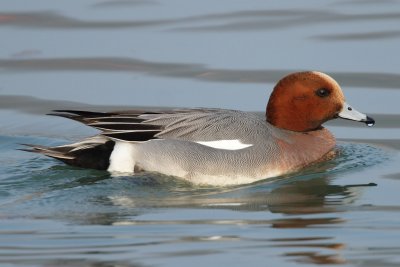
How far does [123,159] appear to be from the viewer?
8008 millimetres

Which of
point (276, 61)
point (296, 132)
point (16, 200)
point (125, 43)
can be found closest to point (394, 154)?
point (296, 132)

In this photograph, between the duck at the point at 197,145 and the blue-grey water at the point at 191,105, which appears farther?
the duck at the point at 197,145

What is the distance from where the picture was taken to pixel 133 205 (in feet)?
23.9

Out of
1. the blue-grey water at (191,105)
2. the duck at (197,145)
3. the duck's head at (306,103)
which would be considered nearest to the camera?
the blue-grey water at (191,105)

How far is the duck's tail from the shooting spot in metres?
8.02

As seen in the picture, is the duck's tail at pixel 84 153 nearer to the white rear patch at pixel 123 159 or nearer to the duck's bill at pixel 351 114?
the white rear patch at pixel 123 159

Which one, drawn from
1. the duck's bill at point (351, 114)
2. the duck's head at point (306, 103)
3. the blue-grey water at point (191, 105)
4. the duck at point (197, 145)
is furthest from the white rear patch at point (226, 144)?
the duck's bill at point (351, 114)

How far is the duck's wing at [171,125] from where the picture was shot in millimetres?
7980

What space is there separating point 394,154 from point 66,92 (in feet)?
9.69

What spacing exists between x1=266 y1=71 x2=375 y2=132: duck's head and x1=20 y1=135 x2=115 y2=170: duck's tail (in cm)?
120

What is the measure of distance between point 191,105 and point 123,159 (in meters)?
1.60

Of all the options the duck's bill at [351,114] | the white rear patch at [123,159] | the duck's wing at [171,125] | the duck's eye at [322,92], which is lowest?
the white rear patch at [123,159]

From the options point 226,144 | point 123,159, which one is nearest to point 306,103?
point 226,144

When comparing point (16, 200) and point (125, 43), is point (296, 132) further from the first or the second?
point (125, 43)
